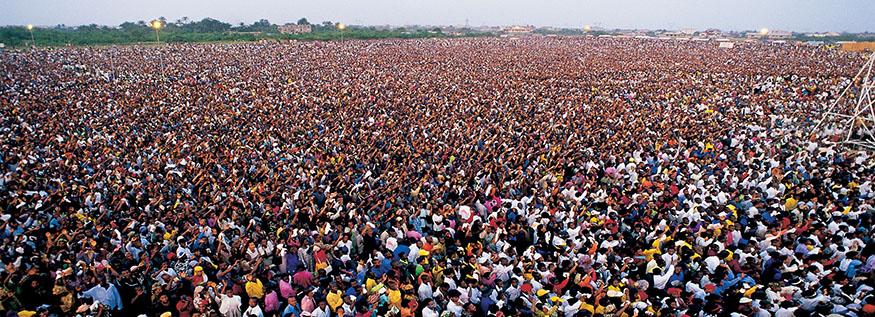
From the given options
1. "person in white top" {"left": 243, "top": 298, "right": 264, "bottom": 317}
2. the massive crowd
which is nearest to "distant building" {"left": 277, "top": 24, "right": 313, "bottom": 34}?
the massive crowd

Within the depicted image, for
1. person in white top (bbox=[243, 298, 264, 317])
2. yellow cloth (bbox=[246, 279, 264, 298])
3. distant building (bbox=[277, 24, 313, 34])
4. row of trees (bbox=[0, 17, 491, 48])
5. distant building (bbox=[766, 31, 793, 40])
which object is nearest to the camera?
person in white top (bbox=[243, 298, 264, 317])

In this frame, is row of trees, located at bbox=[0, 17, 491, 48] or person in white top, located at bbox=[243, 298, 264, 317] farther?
row of trees, located at bbox=[0, 17, 491, 48]

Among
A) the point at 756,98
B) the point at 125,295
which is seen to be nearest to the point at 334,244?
the point at 125,295

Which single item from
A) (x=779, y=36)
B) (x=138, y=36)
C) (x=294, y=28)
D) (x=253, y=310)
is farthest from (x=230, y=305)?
(x=779, y=36)

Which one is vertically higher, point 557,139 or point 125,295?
point 557,139

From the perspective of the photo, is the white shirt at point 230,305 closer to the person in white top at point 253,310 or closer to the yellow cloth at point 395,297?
the person in white top at point 253,310

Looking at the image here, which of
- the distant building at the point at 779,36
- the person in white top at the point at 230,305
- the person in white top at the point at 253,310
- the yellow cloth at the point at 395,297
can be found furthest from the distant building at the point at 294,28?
the distant building at the point at 779,36

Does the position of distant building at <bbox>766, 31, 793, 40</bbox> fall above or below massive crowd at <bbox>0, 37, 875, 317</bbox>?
above

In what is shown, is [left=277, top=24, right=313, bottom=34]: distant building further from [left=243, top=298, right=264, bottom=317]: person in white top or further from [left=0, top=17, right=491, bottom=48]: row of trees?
[left=243, top=298, right=264, bottom=317]: person in white top

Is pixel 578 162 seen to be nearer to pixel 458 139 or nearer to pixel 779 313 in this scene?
pixel 458 139
